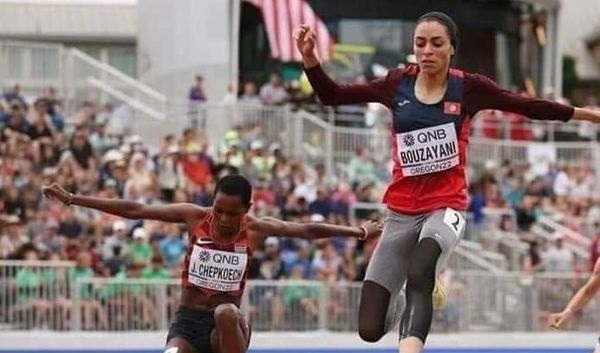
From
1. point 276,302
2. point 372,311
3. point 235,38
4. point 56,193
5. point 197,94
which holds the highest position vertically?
point 235,38

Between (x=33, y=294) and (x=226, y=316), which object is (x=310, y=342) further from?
(x=226, y=316)

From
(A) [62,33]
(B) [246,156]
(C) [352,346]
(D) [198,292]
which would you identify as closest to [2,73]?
(B) [246,156]

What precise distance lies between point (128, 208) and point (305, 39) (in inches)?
68.2

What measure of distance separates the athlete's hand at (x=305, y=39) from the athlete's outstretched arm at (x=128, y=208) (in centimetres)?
147

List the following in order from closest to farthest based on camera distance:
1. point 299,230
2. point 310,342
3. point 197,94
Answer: point 299,230 < point 310,342 < point 197,94

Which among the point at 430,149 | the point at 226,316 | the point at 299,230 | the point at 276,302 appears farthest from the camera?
the point at 276,302

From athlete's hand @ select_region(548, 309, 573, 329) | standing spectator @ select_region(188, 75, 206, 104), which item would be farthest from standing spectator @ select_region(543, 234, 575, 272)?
athlete's hand @ select_region(548, 309, 573, 329)

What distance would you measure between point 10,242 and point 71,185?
1.98 m

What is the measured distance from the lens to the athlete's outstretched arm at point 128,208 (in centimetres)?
1023

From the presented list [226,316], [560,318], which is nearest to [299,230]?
[226,316]

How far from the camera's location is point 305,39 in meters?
9.66

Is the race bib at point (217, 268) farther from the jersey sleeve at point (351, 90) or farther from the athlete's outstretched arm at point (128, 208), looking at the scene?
the jersey sleeve at point (351, 90)

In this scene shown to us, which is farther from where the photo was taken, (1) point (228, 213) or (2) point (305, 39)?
(1) point (228, 213)

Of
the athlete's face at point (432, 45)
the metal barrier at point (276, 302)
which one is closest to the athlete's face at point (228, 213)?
the athlete's face at point (432, 45)
